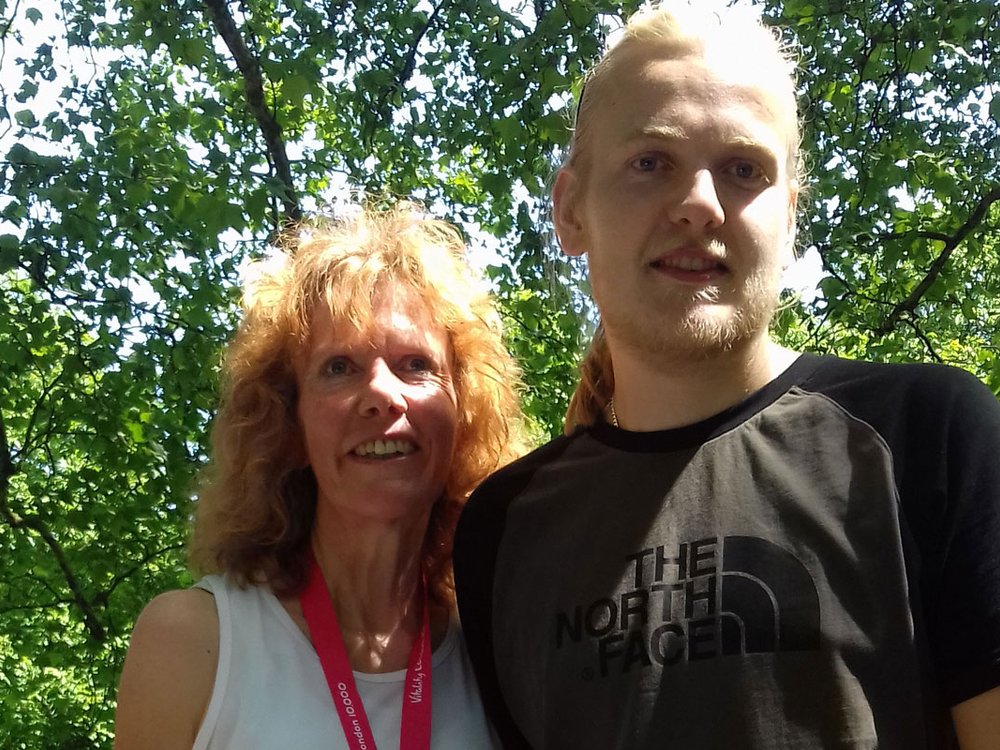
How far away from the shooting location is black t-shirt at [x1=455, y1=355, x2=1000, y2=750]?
152 centimetres

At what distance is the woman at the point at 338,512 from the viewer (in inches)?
85.1

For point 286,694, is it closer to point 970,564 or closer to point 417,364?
point 417,364

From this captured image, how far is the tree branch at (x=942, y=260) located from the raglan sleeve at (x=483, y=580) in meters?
3.72

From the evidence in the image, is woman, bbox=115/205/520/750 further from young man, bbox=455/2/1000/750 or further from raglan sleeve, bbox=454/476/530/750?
young man, bbox=455/2/1000/750

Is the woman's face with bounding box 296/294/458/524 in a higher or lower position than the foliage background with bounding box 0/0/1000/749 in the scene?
lower

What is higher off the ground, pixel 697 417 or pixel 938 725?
pixel 697 417

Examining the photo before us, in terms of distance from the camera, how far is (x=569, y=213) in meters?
2.07

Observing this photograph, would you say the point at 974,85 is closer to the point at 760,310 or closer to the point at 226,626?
the point at 760,310

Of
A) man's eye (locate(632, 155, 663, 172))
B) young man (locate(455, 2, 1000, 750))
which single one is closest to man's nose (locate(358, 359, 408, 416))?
young man (locate(455, 2, 1000, 750))

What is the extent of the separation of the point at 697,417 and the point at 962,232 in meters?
3.95

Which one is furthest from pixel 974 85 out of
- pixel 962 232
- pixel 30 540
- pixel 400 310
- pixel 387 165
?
pixel 30 540

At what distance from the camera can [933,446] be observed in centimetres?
155

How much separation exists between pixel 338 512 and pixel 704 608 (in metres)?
1.07

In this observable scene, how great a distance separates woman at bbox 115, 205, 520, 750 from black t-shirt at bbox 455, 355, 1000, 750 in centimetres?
47
